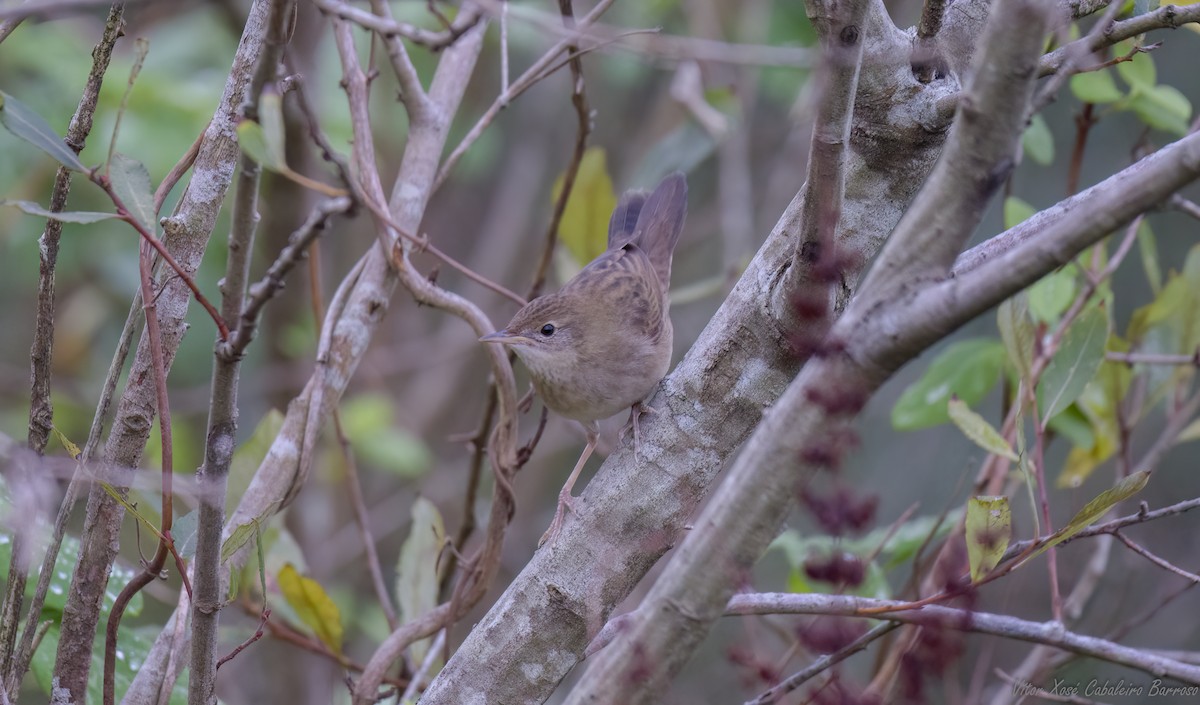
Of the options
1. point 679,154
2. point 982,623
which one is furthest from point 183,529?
point 679,154

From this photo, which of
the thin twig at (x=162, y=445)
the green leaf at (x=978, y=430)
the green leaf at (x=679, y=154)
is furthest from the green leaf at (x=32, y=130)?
the green leaf at (x=679, y=154)

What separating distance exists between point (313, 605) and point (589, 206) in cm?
141

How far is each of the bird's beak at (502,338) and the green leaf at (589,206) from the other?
355mm

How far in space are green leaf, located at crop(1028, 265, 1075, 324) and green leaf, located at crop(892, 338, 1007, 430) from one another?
276 mm

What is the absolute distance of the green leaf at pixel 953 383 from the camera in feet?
9.30

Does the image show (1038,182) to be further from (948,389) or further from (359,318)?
(359,318)

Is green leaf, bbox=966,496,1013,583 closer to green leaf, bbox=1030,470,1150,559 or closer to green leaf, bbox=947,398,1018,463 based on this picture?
green leaf, bbox=1030,470,1150,559

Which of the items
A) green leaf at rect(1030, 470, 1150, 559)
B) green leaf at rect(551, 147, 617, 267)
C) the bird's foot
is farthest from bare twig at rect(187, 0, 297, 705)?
green leaf at rect(551, 147, 617, 267)

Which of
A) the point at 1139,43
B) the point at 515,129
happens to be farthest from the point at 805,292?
the point at 515,129

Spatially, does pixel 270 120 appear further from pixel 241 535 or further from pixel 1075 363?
pixel 1075 363

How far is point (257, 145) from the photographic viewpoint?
1.16 meters

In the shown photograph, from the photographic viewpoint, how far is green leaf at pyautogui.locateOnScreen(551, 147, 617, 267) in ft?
9.89

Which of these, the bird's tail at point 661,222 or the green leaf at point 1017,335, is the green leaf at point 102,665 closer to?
the green leaf at point 1017,335

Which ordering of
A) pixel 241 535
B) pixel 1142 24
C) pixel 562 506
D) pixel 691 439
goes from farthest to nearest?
pixel 562 506, pixel 691 439, pixel 1142 24, pixel 241 535
